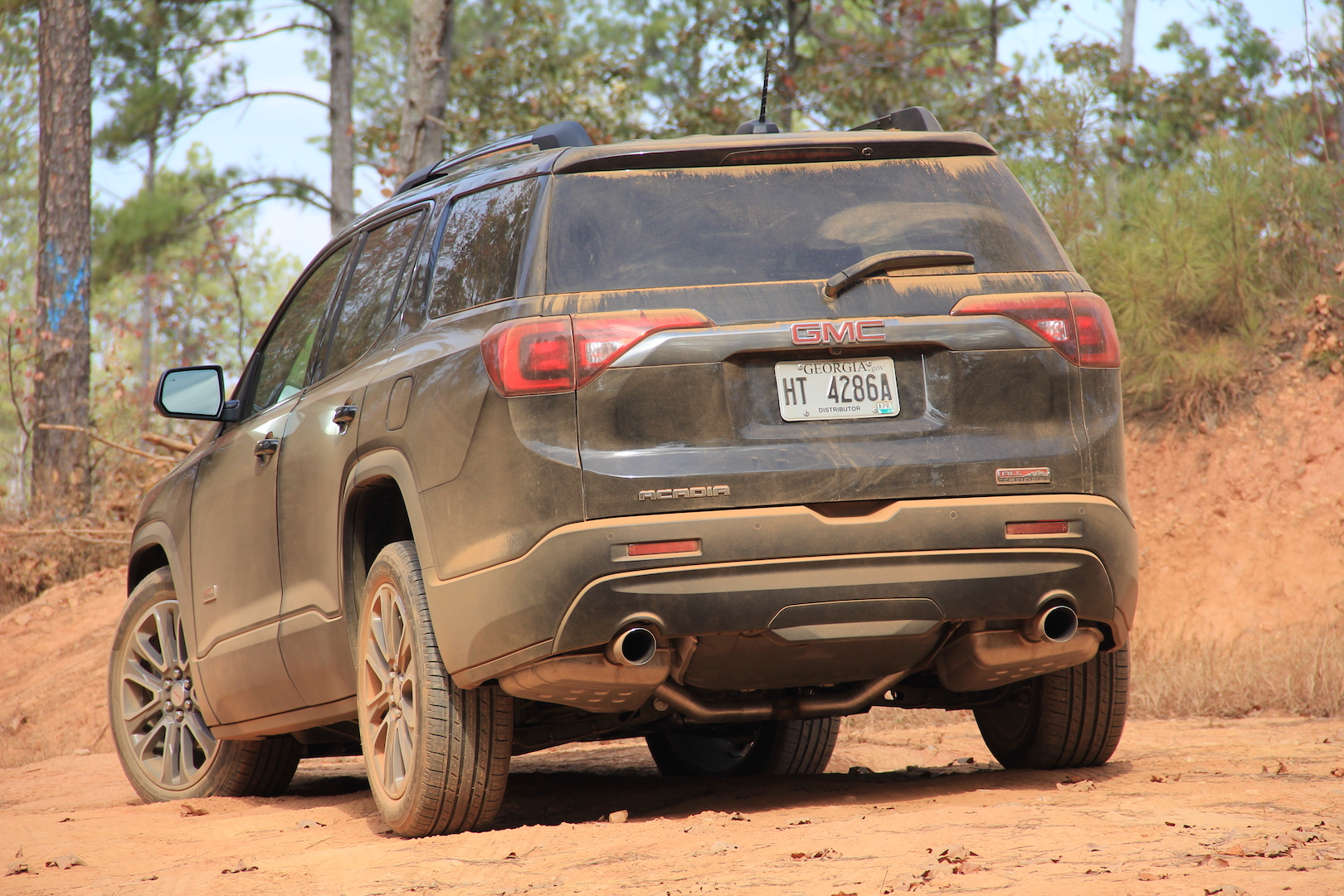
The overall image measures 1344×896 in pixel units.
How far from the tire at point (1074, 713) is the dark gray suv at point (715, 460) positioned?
0.01 m

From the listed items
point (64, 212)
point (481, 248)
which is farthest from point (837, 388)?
point (64, 212)

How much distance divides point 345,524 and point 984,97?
18566mm

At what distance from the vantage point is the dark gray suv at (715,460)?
143 inches

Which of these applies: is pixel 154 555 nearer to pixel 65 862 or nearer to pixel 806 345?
pixel 65 862

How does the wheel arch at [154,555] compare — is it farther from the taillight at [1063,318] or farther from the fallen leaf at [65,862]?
the taillight at [1063,318]

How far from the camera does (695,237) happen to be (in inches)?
154

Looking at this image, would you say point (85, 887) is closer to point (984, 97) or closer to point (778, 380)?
point (778, 380)

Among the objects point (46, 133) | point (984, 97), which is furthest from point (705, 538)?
point (984, 97)

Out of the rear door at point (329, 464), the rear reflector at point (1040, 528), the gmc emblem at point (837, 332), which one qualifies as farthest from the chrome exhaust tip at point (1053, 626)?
the rear door at point (329, 464)

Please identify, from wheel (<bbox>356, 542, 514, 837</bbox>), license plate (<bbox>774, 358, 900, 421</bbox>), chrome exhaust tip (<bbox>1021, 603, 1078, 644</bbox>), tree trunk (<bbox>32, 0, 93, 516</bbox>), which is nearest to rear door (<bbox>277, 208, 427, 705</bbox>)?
wheel (<bbox>356, 542, 514, 837</bbox>)

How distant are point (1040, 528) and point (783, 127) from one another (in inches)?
746

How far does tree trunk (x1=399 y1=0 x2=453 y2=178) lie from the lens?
13.6 m

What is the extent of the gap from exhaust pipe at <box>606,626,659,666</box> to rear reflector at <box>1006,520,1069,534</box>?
3.37 feet

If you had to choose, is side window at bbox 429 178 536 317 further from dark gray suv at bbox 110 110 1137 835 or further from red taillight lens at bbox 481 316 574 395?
red taillight lens at bbox 481 316 574 395
